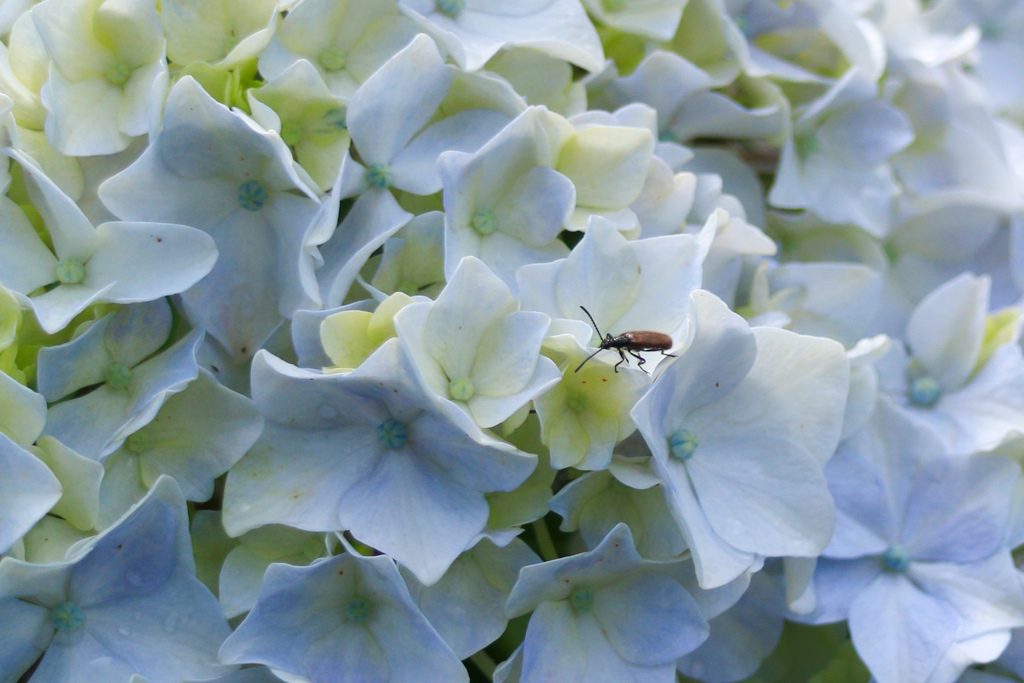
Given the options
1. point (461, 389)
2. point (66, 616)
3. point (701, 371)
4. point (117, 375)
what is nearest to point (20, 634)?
point (66, 616)

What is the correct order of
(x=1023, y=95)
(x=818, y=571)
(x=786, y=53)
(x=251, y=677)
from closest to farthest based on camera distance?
(x=251, y=677)
(x=818, y=571)
(x=786, y=53)
(x=1023, y=95)

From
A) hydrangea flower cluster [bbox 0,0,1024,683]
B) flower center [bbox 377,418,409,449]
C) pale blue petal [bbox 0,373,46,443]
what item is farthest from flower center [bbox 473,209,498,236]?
pale blue petal [bbox 0,373,46,443]

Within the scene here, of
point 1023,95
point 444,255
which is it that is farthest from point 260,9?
point 1023,95

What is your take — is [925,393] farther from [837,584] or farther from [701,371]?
[701,371]

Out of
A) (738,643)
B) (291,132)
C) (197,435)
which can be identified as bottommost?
(738,643)

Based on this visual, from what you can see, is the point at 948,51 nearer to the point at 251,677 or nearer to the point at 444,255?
the point at 444,255

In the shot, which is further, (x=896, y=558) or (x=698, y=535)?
(x=896, y=558)

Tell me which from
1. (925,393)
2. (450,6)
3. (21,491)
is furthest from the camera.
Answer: (925,393)
